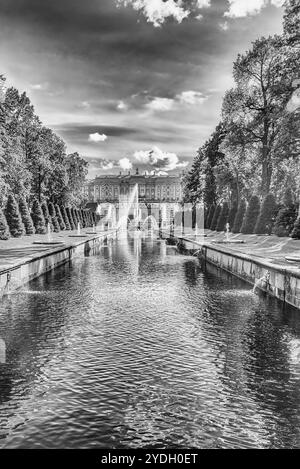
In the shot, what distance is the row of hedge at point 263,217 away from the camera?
30297 mm

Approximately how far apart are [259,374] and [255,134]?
35.4 metres

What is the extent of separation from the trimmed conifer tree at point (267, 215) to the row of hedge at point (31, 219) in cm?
1557

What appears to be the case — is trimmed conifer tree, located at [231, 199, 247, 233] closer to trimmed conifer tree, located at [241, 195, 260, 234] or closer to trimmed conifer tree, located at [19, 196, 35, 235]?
trimmed conifer tree, located at [241, 195, 260, 234]

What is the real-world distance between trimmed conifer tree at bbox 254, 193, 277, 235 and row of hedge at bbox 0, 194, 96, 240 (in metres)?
15.6

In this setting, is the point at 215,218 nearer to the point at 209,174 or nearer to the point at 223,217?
the point at 223,217

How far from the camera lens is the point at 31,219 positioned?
4012 centimetres

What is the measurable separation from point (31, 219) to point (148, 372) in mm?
34825

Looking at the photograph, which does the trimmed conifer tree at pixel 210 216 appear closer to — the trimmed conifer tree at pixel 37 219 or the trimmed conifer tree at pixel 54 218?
the trimmed conifer tree at pixel 54 218

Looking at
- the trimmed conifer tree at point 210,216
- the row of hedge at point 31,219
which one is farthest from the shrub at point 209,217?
the row of hedge at point 31,219

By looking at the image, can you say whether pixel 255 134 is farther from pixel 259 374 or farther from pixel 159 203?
pixel 159 203

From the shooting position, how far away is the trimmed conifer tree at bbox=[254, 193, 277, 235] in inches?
1378

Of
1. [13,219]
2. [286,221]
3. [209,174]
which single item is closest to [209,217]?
[209,174]

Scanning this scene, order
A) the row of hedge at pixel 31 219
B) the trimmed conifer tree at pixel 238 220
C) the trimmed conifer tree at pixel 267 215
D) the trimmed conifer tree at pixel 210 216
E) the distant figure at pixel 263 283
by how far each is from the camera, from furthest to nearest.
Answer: the trimmed conifer tree at pixel 210 216, the trimmed conifer tree at pixel 238 220, the trimmed conifer tree at pixel 267 215, the row of hedge at pixel 31 219, the distant figure at pixel 263 283

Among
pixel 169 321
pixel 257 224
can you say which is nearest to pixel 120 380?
pixel 169 321
